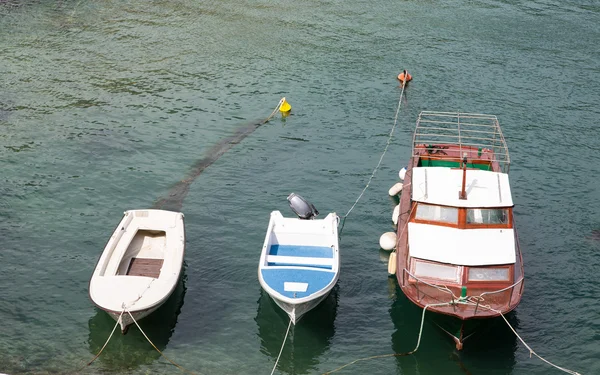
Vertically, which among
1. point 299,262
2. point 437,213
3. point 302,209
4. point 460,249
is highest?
point 437,213

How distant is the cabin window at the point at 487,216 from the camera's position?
29.6m

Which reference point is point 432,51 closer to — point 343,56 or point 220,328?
point 343,56

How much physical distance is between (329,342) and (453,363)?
15.9 feet

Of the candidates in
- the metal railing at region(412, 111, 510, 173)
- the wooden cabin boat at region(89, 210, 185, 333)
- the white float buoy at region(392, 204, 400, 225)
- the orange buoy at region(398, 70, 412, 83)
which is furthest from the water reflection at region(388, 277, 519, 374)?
the orange buoy at region(398, 70, 412, 83)

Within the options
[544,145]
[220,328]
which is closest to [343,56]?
[544,145]

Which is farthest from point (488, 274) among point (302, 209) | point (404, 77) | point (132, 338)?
point (404, 77)

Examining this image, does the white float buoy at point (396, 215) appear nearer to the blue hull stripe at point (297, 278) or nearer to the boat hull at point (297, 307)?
the blue hull stripe at point (297, 278)

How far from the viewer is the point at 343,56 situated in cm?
5816

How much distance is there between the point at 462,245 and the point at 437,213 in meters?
1.89

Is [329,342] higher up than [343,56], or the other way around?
[343,56]

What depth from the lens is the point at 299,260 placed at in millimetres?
30594

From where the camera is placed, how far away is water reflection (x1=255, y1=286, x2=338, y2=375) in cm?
2808

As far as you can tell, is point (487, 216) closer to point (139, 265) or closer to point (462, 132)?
point (139, 265)

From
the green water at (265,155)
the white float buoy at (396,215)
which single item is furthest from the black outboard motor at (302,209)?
the white float buoy at (396,215)
